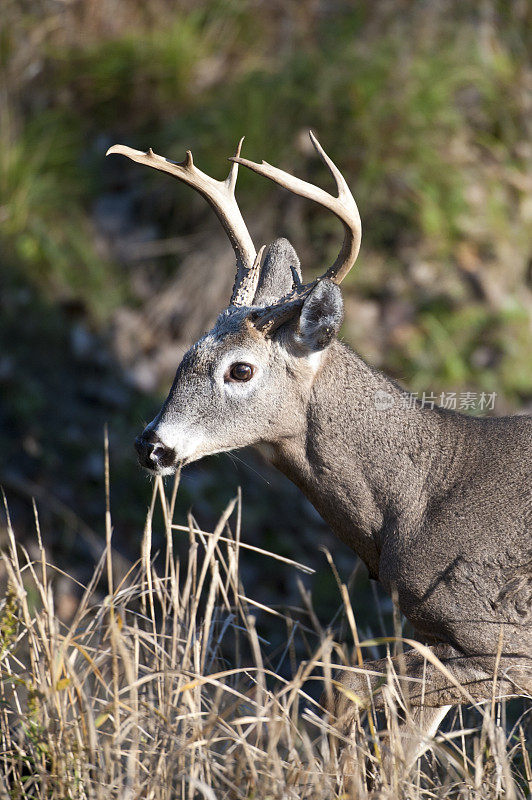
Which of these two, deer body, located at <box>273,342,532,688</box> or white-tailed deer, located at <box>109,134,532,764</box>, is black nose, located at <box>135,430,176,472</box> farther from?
deer body, located at <box>273,342,532,688</box>

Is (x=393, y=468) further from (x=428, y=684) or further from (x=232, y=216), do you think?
(x=232, y=216)

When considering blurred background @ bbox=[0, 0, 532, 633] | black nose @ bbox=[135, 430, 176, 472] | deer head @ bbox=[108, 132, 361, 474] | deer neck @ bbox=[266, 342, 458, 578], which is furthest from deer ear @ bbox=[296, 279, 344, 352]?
blurred background @ bbox=[0, 0, 532, 633]

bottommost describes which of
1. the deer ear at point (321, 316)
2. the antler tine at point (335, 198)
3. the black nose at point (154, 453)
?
the black nose at point (154, 453)

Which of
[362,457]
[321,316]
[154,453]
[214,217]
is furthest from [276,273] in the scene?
[214,217]

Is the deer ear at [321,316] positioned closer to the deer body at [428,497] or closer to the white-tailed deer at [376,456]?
the white-tailed deer at [376,456]

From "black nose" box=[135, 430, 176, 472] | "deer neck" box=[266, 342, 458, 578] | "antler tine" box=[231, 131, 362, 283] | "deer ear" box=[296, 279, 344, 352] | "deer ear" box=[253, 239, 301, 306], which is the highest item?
"antler tine" box=[231, 131, 362, 283]

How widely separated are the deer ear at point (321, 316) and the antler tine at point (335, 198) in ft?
0.73

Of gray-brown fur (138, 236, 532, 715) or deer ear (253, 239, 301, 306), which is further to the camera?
deer ear (253, 239, 301, 306)

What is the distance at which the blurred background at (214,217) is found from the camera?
764cm

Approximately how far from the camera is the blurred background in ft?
25.1

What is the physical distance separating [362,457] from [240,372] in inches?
25.3

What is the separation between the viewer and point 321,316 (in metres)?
4.02

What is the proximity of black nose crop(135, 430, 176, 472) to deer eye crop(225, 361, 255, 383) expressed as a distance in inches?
15.9

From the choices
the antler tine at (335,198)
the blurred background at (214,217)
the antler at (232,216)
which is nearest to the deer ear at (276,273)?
the antler at (232,216)
